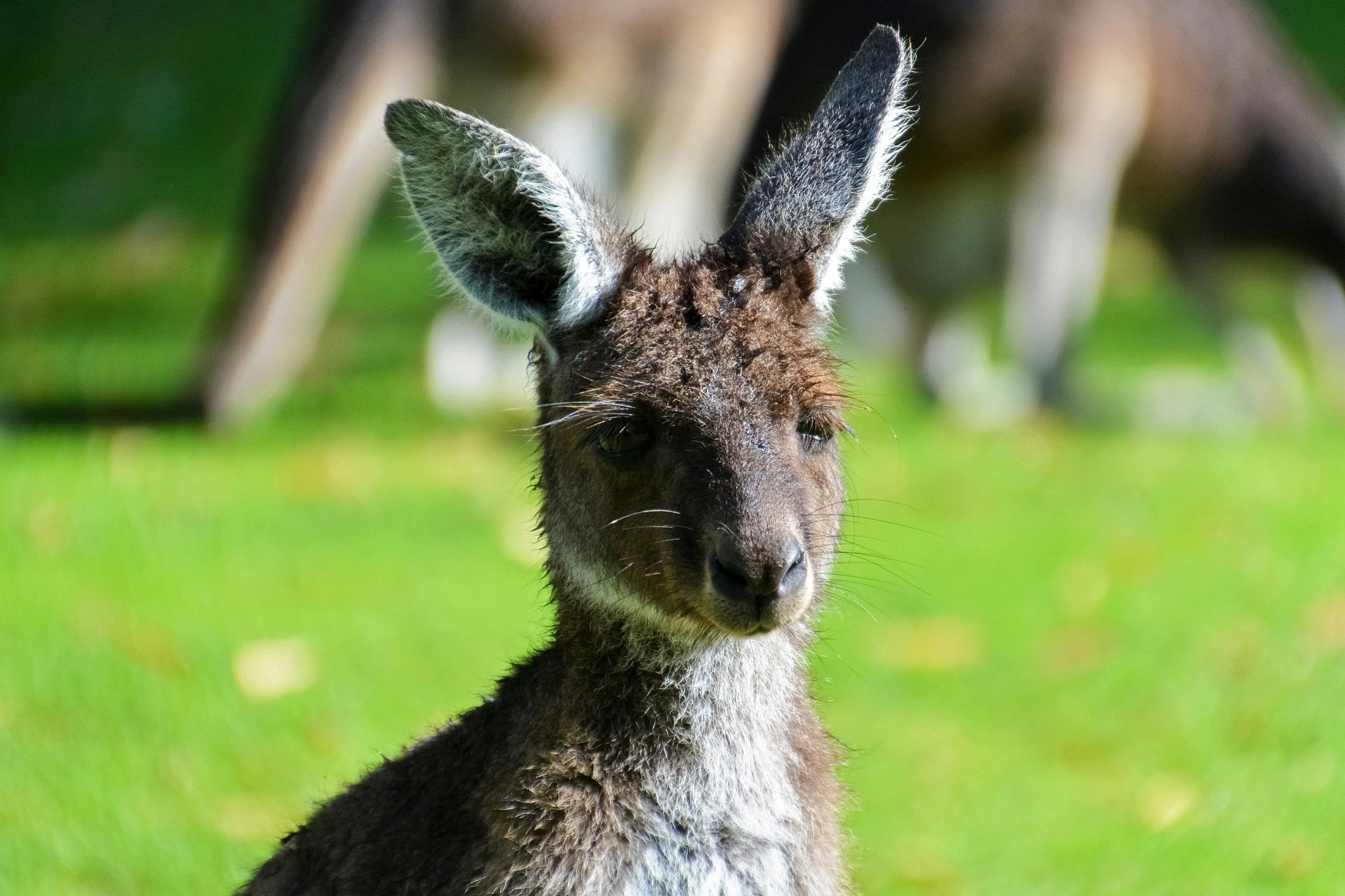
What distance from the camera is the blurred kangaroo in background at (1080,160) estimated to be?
350 inches

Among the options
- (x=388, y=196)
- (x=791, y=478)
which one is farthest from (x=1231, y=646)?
(x=388, y=196)

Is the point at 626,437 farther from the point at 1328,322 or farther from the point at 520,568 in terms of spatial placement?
the point at 1328,322

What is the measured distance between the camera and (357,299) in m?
11.4

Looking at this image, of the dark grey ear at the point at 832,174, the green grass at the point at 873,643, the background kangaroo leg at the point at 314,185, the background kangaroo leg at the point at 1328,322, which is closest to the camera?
the dark grey ear at the point at 832,174

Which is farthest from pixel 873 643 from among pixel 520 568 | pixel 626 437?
pixel 626 437

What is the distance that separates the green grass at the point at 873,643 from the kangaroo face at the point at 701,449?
45 cm

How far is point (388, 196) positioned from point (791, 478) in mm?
10133

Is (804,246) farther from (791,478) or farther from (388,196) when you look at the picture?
(388,196)

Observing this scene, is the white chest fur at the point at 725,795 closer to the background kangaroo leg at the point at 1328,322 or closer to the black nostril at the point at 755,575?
the black nostril at the point at 755,575

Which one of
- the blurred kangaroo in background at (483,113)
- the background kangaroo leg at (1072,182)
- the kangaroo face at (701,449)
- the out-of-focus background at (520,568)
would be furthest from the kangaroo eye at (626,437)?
the background kangaroo leg at (1072,182)

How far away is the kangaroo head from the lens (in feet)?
9.76

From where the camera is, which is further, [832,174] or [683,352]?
[832,174]

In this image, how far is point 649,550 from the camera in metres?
3.05

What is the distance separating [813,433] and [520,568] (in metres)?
4.04
